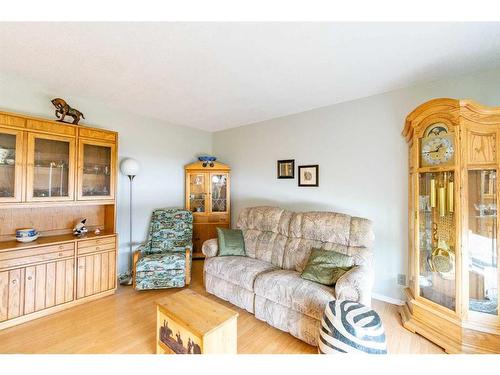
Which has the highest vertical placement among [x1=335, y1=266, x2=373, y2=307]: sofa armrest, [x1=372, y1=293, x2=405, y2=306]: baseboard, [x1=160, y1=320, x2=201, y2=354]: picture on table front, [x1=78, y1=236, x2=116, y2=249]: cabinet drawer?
[x1=78, y1=236, x2=116, y2=249]: cabinet drawer

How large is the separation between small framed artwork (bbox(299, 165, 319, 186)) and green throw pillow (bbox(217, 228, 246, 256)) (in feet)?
4.02

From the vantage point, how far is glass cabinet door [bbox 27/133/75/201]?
2.21 metres

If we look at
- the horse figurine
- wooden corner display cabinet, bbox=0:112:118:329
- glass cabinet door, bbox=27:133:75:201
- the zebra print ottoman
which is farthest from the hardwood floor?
the horse figurine

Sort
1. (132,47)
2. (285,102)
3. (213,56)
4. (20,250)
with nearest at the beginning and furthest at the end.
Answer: (132,47), (213,56), (20,250), (285,102)

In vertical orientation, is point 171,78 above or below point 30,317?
above

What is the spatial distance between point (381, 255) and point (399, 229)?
380 millimetres

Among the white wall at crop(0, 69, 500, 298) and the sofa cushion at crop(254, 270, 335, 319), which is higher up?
the white wall at crop(0, 69, 500, 298)

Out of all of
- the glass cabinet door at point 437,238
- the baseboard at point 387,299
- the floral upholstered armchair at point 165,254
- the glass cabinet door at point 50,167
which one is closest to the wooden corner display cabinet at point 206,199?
the floral upholstered armchair at point 165,254

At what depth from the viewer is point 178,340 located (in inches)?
60.1

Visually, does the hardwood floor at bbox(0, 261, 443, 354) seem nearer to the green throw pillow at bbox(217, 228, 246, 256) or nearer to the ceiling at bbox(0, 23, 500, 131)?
the green throw pillow at bbox(217, 228, 246, 256)

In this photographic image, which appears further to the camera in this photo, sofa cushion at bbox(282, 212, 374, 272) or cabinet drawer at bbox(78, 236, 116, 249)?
cabinet drawer at bbox(78, 236, 116, 249)
